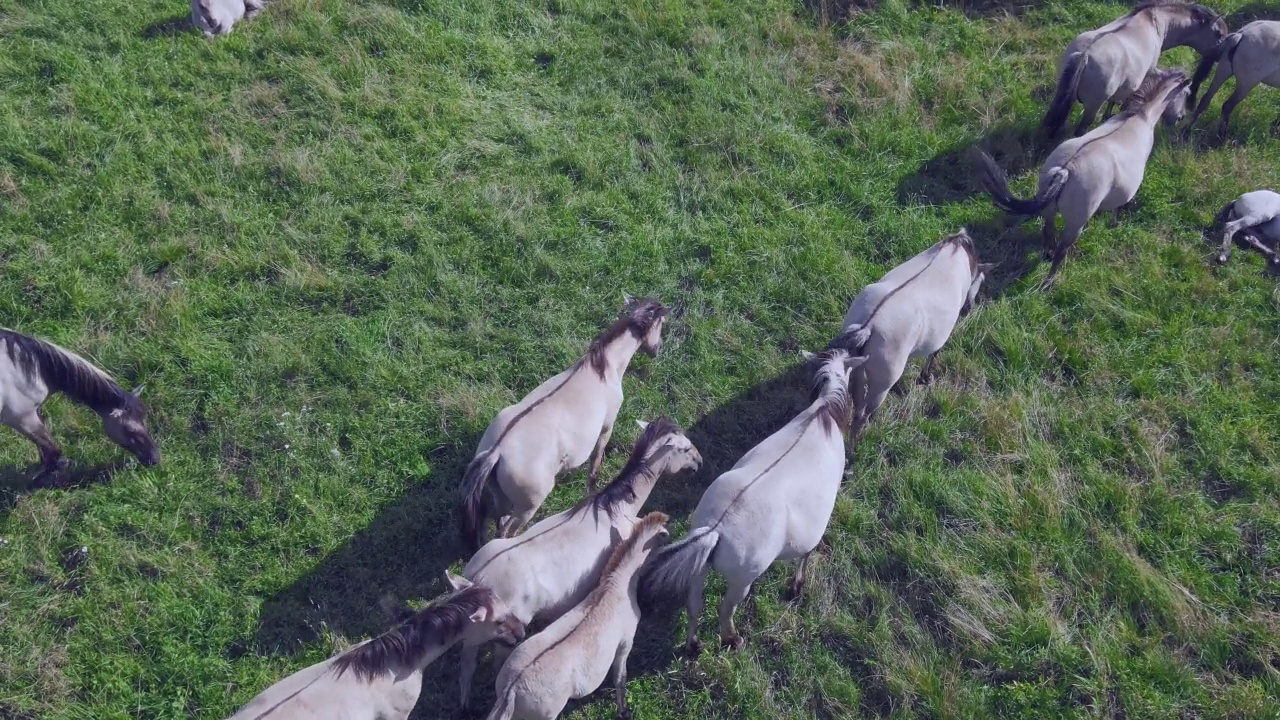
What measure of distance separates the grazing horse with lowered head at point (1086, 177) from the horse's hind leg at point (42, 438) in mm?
7729

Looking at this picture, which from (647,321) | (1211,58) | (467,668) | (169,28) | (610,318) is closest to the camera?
(467,668)

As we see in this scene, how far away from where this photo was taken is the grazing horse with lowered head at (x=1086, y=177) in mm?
7660

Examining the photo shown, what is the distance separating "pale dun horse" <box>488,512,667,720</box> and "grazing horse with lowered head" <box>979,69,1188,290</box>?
15.2 feet

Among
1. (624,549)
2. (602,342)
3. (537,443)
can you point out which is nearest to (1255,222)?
(602,342)

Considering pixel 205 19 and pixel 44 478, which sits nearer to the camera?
pixel 44 478

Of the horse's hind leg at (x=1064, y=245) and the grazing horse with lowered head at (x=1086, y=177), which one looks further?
the horse's hind leg at (x=1064, y=245)

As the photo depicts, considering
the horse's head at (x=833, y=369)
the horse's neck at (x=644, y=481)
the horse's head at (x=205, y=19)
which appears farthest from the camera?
the horse's head at (x=205, y=19)

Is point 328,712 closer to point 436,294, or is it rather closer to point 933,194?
point 436,294

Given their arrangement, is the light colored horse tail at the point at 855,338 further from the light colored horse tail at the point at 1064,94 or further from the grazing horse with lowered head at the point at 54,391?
the grazing horse with lowered head at the point at 54,391

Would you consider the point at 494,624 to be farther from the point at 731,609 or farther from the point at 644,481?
the point at 731,609

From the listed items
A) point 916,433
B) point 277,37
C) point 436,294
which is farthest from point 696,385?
point 277,37

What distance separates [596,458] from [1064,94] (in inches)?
241

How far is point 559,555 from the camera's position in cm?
539

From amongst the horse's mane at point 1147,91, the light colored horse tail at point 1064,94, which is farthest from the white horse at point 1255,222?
the light colored horse tail at point 1064,94
